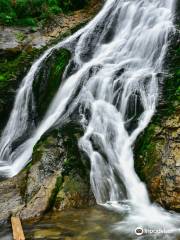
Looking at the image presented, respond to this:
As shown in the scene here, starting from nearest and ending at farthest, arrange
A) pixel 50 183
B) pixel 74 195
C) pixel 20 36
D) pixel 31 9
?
pixel 74 195
pixel 50 183
pixel 20 36
pixel 31 9

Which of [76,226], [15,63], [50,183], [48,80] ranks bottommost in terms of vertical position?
[76,226]

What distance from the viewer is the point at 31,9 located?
1605cm

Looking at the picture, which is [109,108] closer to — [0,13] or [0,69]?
[0,69]

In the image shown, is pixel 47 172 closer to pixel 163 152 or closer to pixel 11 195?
pixel 11 195

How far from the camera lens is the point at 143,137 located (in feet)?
27.7

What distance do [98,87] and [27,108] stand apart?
2248 millimetres

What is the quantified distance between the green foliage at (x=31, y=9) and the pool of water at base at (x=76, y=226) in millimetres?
9591

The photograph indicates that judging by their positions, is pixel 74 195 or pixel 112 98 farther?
pixel 112 98

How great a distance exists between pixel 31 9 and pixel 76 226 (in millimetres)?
11709

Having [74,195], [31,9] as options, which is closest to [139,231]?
[74,195]

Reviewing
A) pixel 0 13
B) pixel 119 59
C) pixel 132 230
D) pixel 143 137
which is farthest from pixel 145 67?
pixel 0 13

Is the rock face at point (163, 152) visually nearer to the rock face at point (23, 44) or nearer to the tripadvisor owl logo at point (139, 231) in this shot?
the tripadvisor owl logo at point (139, 231)

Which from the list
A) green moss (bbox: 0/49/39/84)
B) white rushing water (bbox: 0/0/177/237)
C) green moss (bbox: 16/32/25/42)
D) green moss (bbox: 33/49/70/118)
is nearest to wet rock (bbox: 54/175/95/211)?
white rushing water (bbox: 0/0/177/237)

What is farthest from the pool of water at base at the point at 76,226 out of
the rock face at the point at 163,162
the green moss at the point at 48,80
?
the green moss at the point at 48,80
